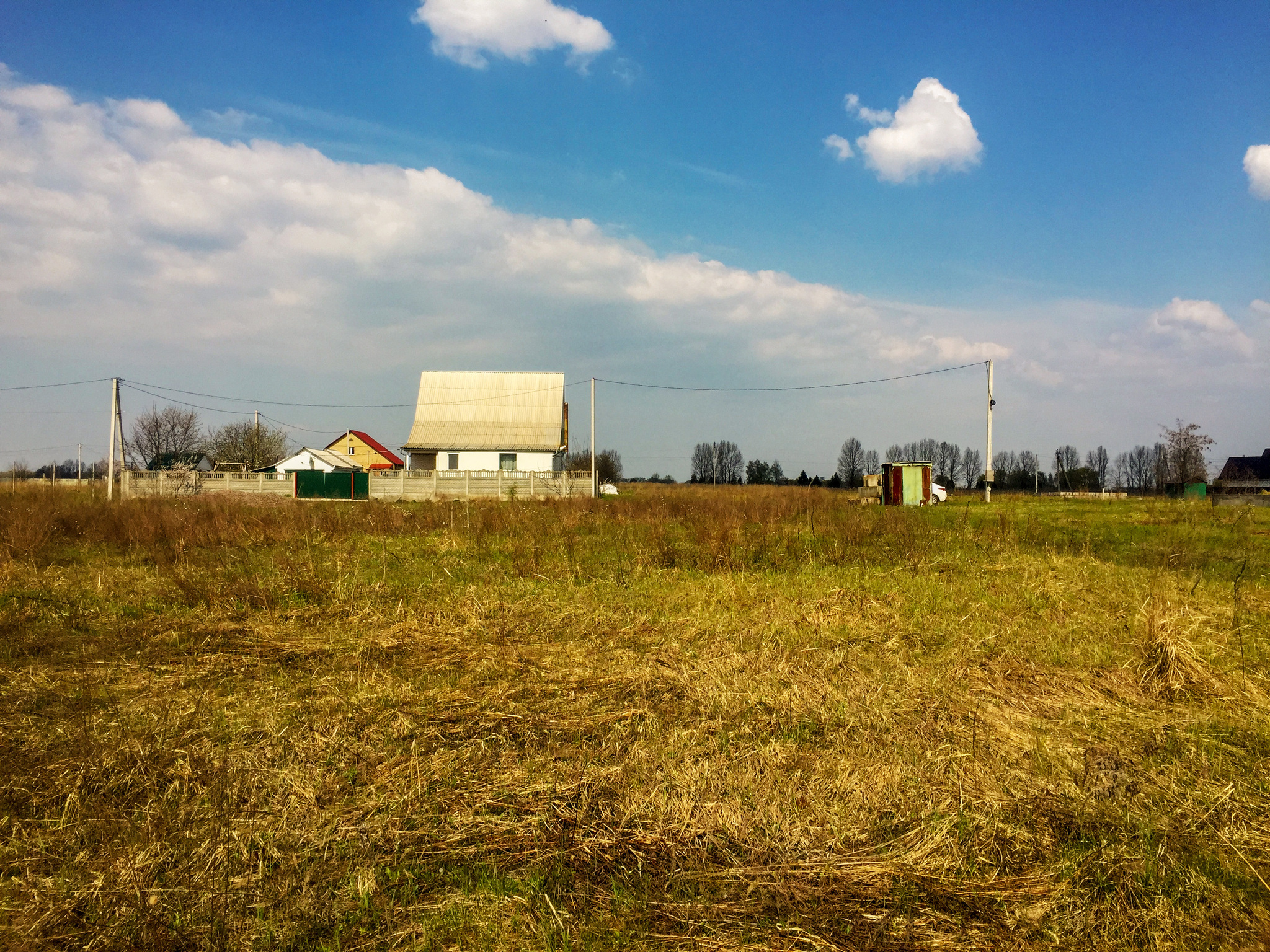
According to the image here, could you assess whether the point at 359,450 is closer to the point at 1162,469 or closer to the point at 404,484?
the point at 404,484

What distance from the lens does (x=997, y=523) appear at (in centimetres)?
1481

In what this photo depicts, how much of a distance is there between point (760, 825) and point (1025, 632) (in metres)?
4.86

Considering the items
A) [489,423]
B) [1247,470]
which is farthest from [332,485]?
[1247,470]

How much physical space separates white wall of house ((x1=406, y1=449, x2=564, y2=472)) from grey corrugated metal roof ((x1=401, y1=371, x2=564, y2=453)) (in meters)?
0.33

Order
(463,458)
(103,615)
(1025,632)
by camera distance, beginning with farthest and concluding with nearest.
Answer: (463,458)
(103,615)
(1025,632)

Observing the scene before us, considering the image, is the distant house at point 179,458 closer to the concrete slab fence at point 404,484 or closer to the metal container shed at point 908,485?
the concrete slab fence at point 404,484

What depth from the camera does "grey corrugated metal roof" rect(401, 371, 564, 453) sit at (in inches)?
1711

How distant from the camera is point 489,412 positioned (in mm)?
45281

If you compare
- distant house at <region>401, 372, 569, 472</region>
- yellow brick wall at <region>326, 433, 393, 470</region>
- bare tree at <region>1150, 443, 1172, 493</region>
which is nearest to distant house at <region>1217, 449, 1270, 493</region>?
bare tree at <region>1150, 443, 1172, 493</region>

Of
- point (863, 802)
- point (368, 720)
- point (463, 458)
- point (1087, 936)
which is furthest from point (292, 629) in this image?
point (463, 458)

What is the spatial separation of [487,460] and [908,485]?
24.2 metres

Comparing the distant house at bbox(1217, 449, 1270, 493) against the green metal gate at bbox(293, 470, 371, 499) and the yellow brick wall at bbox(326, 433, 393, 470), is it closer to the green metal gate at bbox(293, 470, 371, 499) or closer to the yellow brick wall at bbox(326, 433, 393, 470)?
the green metal gate at bbox(293, 470, 371, 499)

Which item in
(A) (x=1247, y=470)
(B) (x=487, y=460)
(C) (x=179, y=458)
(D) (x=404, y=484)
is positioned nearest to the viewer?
(D) (x=404, y=484)

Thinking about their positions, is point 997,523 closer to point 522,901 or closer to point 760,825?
point 760,825
